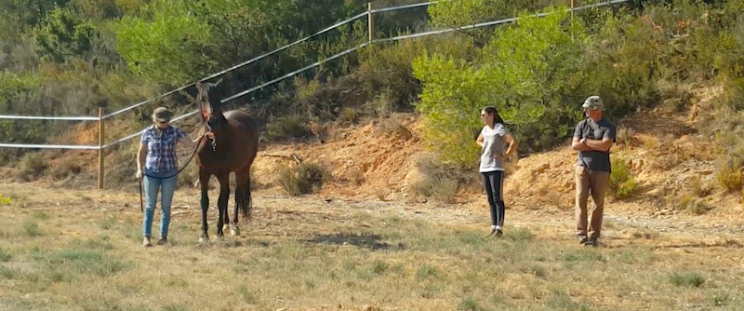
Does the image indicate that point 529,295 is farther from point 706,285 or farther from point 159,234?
point 159,234

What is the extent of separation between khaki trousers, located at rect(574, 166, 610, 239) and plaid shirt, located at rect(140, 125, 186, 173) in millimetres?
4956

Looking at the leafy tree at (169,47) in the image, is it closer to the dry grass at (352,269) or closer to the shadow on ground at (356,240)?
the dry grass at (352,269)

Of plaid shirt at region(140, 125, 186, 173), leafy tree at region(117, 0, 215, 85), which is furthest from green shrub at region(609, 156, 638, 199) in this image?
leafy tree at region(117, 0, 215, 85)

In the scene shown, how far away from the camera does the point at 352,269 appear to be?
10016mm

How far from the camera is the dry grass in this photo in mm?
8500

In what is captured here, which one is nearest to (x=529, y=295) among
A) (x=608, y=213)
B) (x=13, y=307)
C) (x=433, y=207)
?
(x=13, y=307)

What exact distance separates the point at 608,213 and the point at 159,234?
23.1 ft

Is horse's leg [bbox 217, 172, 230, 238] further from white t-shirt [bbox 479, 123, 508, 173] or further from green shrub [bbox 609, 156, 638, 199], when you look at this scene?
green shrub [bbox 609, 156, 638, 199]

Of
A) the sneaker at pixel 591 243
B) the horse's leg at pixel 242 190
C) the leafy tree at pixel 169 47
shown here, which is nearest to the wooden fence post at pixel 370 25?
the leafy tree at pixel 169 47

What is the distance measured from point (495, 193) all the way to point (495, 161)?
415mm

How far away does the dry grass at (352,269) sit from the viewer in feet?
27.9

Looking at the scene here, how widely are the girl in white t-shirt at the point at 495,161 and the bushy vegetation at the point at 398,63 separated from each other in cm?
424

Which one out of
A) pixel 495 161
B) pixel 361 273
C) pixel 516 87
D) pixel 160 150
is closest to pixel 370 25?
pixel 516 87

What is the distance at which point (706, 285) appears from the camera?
30.4 ft
